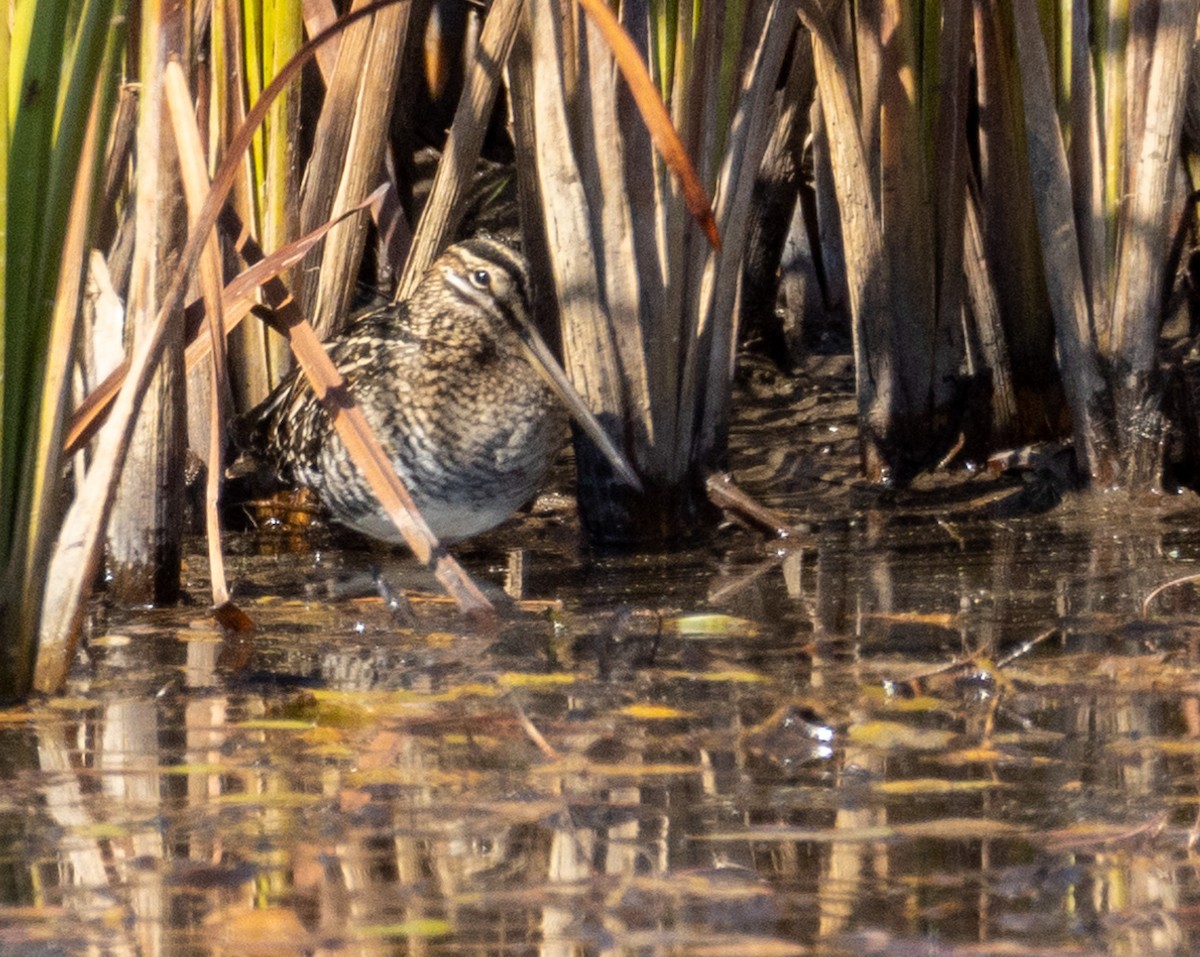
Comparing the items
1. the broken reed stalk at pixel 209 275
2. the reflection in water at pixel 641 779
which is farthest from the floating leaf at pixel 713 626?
the broken reed stalk at pixel 209 275

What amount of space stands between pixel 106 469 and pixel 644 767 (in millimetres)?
1015

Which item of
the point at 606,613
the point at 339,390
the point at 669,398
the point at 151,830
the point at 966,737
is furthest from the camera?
the point at 669,398

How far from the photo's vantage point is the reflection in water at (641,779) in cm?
226

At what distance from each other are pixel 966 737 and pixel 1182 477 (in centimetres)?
221

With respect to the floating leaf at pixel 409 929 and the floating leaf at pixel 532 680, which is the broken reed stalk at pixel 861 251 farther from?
the floating leaf at pixel 409 929

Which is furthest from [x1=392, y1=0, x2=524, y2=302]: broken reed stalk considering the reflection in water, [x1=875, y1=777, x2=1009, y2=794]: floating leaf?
[x1=875, y1=777, x2=1009, y2=794]: floating leaf

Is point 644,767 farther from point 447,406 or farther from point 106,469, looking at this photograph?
point 447,406

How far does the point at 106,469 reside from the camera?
3.12 m

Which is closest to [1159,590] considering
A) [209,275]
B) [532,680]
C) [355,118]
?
[532,680]

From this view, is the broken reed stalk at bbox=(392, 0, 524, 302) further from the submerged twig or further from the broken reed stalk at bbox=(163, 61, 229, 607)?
the submerged twig

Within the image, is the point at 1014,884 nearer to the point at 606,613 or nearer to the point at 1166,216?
the point at 606,613

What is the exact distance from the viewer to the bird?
15.6 ft

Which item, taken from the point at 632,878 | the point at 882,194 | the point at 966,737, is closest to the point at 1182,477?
the point at 882,194

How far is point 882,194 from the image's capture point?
4.95m
